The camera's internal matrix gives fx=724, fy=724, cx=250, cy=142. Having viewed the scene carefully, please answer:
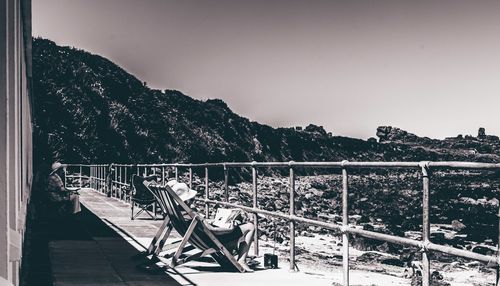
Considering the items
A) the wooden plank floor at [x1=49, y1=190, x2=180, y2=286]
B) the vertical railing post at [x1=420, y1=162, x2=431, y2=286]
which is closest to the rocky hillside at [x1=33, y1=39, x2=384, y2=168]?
the wooden plank floor at [x1=49, y1=190, x2=180, y2=286]

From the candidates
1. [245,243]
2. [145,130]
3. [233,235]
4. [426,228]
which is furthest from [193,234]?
[145,130]

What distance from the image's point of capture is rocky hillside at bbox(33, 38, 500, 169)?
6988 centimetres

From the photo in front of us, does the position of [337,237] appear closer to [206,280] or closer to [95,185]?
[95,185]

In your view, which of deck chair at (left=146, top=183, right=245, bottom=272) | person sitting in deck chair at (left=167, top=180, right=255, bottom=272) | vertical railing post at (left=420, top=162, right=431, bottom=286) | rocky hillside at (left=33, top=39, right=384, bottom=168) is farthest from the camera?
rocky hillside at (left=33, top=39, right=384, bottom=168)

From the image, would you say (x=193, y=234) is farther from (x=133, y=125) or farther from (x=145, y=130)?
(x=145, y=130)

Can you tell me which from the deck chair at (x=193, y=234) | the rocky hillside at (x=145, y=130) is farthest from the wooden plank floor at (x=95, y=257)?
the rocky hillside at (x=145, y=130)

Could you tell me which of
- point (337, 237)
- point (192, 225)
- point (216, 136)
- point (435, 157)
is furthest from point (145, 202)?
point (435, 157)

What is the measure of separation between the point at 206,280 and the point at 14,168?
322 cm

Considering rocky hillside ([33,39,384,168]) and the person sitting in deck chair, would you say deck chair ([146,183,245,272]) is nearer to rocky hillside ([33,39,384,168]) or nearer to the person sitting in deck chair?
the person sitting in deck chair

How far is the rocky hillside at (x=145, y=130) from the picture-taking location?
69.9 m

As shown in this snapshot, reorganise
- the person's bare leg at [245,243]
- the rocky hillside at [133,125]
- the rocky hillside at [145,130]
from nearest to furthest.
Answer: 1. the person's bare leg at [245,243]
2. the rocky hillside at [133,125]
3. the rocky hillside at [145,130]

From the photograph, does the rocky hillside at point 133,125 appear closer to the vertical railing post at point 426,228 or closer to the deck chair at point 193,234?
the deck chair at point 193,234

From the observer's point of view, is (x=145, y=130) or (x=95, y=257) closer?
(x=95, y=257)

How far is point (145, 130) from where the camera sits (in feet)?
299
